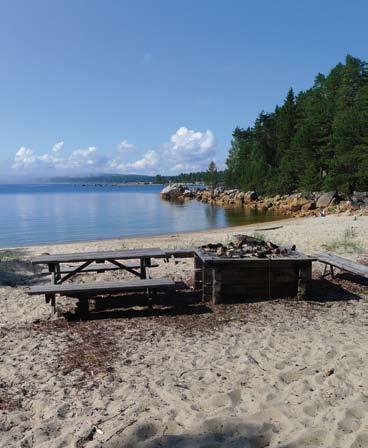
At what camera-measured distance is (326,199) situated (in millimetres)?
38250

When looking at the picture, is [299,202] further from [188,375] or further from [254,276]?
[188,375]

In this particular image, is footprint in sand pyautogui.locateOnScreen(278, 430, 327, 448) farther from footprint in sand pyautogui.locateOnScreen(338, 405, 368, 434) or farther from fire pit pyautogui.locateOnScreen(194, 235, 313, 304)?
fire pit pyautogui.locateOnScreen(194, 235, 313, 304)

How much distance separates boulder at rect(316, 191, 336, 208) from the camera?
37844 mm

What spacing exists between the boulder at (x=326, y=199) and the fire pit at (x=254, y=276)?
1258 inches

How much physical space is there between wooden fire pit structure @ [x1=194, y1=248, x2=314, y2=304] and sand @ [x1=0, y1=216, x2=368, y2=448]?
0.26 metres

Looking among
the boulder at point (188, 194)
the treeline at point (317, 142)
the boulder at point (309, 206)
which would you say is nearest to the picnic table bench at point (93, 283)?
the treeline at point (317, 142)

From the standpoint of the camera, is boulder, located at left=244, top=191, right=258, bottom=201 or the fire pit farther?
boulder, located at left=244, top=191, right=258, bottom=201

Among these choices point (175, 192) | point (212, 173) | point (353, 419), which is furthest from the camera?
point (212, 173)

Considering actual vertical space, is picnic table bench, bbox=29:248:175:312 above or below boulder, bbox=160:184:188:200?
above

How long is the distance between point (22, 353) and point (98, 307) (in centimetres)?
220

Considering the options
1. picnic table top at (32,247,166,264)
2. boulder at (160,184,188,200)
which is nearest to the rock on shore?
boulder at (160,184,188,200)

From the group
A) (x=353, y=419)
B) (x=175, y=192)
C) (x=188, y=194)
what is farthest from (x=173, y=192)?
(x=353, y=419)

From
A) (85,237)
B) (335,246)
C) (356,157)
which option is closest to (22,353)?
(335,246)

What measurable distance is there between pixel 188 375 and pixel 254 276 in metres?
3.17
